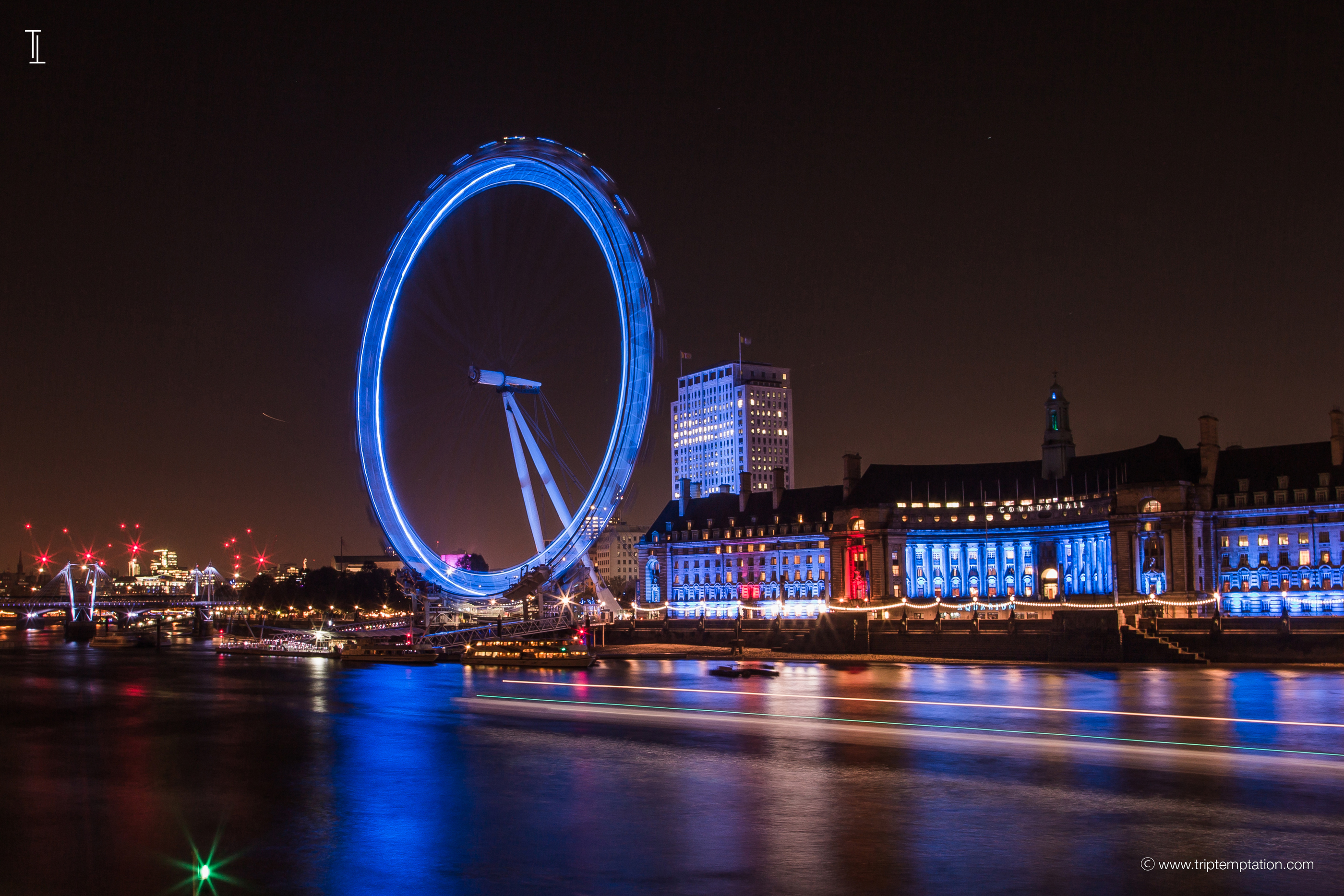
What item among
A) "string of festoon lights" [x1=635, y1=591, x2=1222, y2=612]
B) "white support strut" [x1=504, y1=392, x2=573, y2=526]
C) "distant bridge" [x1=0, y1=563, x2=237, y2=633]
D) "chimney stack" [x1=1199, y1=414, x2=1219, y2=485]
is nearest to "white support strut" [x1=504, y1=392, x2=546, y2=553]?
"white support strut" [x1=504, y1=392, x2=573, y2=526]

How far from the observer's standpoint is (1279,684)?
5634cm

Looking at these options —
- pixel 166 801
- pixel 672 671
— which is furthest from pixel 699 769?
pixel 672 671

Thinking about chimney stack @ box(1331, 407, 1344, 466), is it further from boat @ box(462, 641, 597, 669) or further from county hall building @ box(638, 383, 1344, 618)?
boat @ box(462, 641, 597, 669)

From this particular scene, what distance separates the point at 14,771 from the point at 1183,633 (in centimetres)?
6764

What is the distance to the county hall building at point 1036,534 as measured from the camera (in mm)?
103188

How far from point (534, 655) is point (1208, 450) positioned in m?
65.2

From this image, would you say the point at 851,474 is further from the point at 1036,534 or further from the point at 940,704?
the point at 940,704

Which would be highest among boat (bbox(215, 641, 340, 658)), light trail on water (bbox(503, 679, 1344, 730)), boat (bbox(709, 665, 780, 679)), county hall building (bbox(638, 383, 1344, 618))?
county hall building (bbox(638, 383, 1344, 618))

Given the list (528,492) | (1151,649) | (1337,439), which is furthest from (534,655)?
(1337,439)

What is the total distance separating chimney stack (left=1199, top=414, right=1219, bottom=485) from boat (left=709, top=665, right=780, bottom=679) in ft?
178

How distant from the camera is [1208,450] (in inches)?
4252

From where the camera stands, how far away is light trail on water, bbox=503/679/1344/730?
39.9 m

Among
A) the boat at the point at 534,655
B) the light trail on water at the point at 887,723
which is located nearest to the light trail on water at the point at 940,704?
the light trail on water at the point at 887,723

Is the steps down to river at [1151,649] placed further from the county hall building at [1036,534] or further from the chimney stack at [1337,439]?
Result: the chimney stack at [1337,439]
